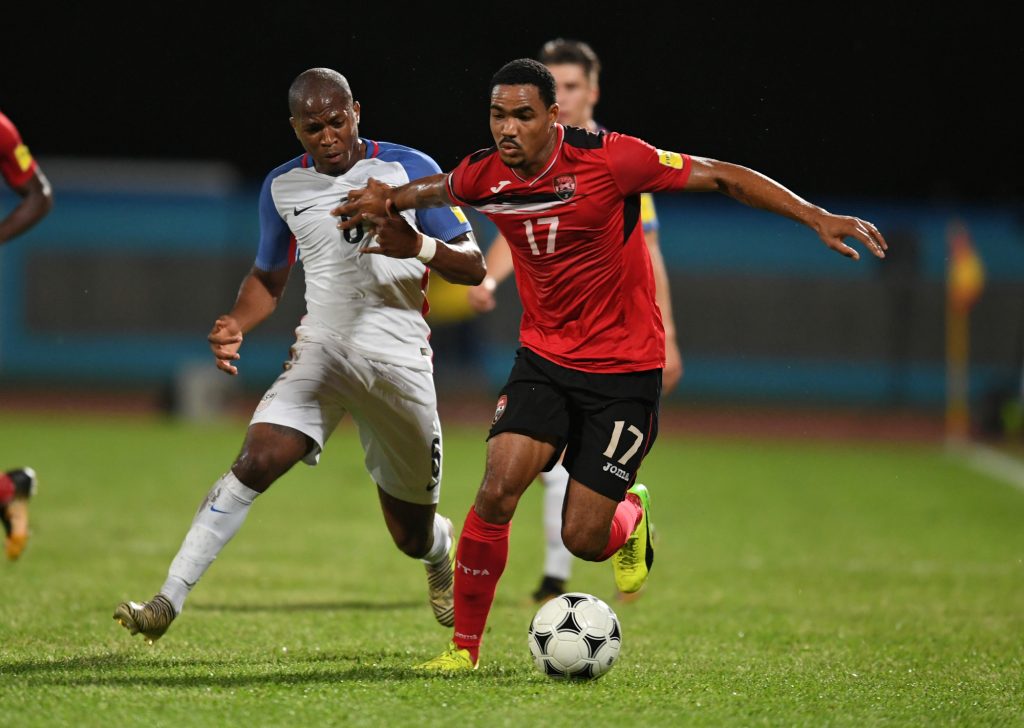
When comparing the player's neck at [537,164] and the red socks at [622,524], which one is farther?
the red socks at [622,524]

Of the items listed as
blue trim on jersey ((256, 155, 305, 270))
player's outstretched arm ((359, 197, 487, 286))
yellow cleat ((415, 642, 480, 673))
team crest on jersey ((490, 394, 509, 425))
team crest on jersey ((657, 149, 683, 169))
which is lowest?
yellow cleat ((415, 642, 480, 673))

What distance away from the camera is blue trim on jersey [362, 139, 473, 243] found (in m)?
6.02

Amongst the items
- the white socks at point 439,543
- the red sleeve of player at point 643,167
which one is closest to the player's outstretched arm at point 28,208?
the white socks at point 439,543

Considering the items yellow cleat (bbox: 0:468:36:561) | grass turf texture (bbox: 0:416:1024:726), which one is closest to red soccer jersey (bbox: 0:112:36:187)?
yellow cleat (bbox: 0:468:36:561)

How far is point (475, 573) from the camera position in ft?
18.3

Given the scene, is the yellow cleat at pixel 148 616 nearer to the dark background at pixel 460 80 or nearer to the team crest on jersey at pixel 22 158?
the team crest on jersey at pixel 22 158

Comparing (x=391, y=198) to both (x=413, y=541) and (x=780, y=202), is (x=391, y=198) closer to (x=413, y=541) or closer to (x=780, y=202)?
(x=780, y=202)

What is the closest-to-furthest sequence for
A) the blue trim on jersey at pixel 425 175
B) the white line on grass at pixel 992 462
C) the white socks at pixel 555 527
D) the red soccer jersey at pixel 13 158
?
the blue trim on jersey at pixel 425 175, the red soccer jersey at pixel 13 158, the white socks at pixel 555 527, the white line on grass at pixel 992 462

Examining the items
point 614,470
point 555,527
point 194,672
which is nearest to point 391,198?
point 614,470

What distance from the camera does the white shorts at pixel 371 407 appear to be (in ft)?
19.4

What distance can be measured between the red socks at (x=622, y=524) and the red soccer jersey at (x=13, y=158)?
4026 mm

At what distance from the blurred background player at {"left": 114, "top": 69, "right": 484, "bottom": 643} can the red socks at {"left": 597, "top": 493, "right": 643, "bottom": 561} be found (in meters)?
0.88

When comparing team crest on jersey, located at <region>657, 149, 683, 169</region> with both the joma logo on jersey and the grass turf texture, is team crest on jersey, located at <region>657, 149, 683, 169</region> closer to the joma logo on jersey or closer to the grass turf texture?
the joma logo on jersey

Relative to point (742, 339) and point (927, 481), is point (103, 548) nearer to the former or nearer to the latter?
point (927, 481)
